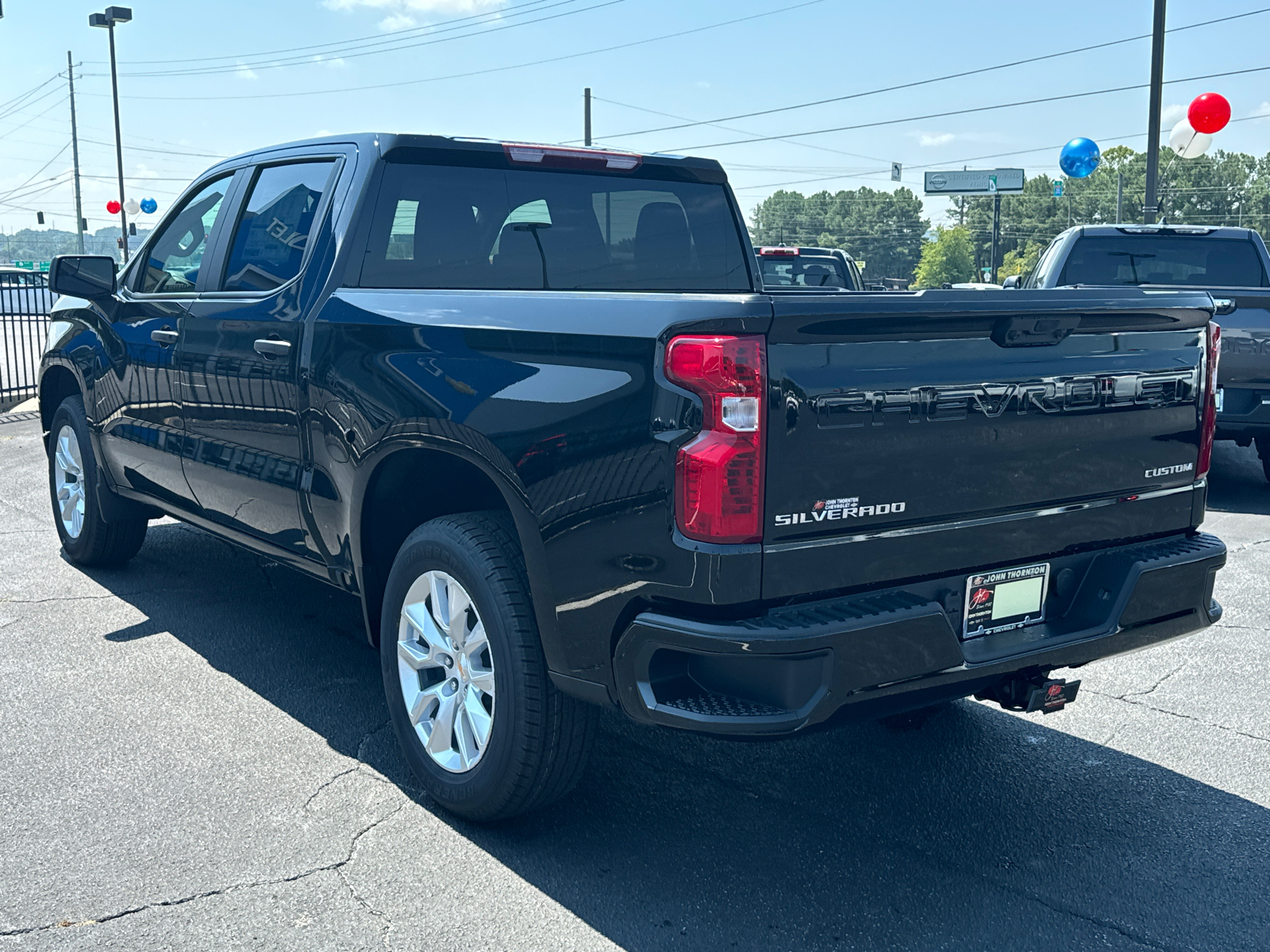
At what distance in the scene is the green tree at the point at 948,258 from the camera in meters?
152

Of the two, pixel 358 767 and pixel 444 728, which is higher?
pixel 444 728

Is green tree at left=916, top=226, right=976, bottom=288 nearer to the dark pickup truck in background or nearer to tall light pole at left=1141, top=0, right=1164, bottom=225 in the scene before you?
tall light pole at left=1141, top=0, right=1164, bottom=225

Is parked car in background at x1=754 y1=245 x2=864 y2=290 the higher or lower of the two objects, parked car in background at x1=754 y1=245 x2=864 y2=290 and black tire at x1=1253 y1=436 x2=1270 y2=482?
the higher

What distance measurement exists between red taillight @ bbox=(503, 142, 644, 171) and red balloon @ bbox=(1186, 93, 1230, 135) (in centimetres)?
1382

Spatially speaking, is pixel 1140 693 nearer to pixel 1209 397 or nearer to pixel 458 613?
pixel 1209 397

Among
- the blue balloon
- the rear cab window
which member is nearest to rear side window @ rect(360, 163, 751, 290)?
the rear cab window

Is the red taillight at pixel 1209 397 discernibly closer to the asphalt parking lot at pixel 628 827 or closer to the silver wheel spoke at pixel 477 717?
the asphalt parking lot at pixel 628 827

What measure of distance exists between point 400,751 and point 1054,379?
2.25 m

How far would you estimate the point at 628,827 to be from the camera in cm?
345

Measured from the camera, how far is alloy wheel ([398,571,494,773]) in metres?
3.32

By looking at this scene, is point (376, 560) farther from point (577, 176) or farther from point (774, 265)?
point (774, 265)

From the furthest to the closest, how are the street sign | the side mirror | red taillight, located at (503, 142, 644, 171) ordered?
the street sign → the side mirror → red taillight, located at (503, 142, 644, 171)

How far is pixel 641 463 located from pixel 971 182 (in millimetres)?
130147

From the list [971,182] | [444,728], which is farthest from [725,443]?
[971,182]
